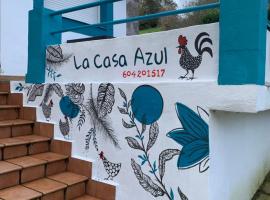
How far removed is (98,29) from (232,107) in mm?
3726

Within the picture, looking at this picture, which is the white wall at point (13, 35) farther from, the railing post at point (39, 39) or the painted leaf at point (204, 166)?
the painted leaf at point (204, 166)

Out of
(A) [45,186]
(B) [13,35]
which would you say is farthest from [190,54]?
(B) [13,35]

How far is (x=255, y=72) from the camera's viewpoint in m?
2.23

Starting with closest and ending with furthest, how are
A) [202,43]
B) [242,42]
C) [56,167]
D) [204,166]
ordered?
[242,42] → [204,166] → [202,43] → [56,167]

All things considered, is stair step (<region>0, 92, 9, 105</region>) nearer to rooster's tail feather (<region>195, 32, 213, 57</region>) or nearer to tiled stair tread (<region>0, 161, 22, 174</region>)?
tiled stair tread (<region>0, 161, 22, 174</region>)

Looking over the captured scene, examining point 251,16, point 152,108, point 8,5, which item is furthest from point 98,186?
point 8,5

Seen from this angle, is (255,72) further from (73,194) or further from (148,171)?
(73,194)

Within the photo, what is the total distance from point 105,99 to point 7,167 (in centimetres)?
107

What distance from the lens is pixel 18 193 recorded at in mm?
2723

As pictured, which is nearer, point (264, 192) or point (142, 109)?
point (142, 109)

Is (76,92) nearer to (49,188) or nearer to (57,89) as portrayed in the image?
(57,89)

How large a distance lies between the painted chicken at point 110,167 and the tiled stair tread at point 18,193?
651 millimetres

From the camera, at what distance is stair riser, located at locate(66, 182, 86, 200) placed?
3001 mm

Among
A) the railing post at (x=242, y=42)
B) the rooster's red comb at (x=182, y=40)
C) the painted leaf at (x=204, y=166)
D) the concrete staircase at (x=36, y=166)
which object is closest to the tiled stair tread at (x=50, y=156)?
the concrete staircase at (x=36, y=166)
